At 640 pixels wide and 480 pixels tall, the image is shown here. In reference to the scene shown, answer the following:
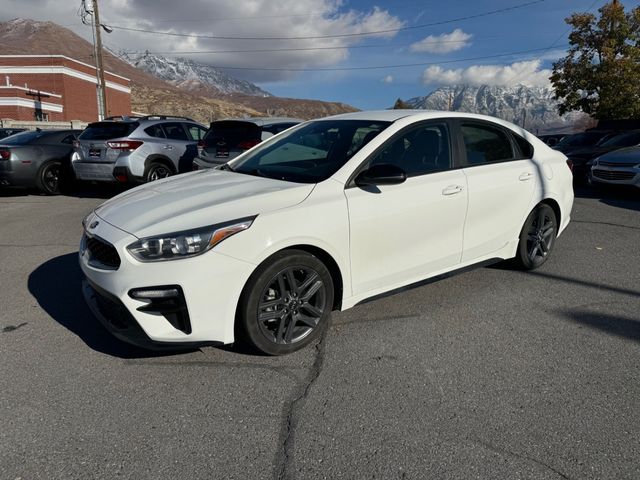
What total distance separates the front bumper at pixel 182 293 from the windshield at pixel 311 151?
989 mm

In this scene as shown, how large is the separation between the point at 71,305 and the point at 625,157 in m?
10.4

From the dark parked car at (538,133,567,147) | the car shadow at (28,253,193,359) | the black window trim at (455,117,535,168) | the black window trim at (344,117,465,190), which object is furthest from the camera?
the dark parked car at (538,133,567,147)

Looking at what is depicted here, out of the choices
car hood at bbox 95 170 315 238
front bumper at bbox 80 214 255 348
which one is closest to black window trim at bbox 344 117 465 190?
car hood at bbox 95 170 315 238

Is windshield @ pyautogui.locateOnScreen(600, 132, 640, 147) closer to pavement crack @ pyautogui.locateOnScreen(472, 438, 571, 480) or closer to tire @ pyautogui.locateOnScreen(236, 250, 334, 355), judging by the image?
tire @ pyautogui.locateOnScreen(236, 250, 334, 355)

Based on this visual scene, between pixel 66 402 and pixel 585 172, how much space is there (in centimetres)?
1291

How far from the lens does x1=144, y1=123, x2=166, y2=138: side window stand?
956cm

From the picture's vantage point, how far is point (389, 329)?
12.1ft

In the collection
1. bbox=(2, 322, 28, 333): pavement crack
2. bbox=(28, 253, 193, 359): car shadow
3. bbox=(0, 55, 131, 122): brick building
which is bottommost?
bbox=(2, 322, 28, 333): pavement crack

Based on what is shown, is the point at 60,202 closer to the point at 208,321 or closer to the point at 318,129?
the point at 318,129

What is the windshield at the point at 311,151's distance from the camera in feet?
11.9

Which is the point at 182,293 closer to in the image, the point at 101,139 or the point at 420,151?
the point at 420,151

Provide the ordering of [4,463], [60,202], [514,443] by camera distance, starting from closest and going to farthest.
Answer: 1. [4,463]
2. [514,443]
3. [60,202]

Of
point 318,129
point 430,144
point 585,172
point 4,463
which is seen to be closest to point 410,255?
point 430,144

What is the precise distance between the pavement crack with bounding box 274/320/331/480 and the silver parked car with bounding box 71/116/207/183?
6935 millimetres
